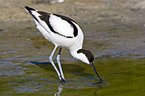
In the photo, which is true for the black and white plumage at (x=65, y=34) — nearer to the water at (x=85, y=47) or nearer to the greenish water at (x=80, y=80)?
the greenish water at (x=80, y=80)

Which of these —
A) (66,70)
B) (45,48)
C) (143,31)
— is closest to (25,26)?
(45,48)

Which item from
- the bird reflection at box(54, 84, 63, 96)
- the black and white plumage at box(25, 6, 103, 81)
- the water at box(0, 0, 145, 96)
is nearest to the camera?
the bird reflection at box(54, 84, 63, 96)

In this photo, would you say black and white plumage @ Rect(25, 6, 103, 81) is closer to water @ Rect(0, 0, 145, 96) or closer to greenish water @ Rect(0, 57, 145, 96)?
greenish water @ Rect(0, 57, 145, 96)

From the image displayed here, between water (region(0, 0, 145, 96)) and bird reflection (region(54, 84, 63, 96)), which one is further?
water (region(0, 0, 145, 96))

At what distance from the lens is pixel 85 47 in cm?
796

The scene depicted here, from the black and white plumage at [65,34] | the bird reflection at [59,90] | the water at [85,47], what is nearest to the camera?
the bird reflection at [59,90]

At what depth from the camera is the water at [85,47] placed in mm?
4930

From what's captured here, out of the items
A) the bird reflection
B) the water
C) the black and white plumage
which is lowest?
the water

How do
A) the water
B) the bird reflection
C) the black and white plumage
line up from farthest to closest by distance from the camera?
the black and white plumage
the water
the bird reflection

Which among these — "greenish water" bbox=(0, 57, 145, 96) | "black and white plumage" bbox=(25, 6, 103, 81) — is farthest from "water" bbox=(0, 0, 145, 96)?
"black and white plumage" bbox=(25, 6, 103, 81)

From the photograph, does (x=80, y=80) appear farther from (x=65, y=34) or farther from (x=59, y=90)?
(x=65, y=34)

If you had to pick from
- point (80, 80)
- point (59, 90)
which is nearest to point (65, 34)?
point (80, 80)

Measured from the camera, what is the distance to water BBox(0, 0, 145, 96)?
4.93m

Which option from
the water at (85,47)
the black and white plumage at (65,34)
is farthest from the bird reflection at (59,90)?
the black and white plumage at (65,34)
